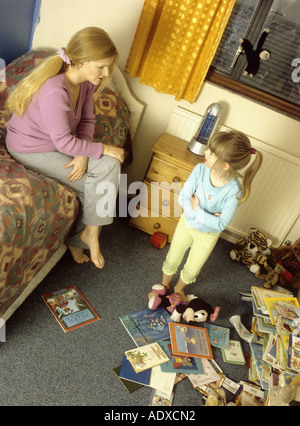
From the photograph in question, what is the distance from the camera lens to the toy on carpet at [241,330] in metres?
A: 2.17

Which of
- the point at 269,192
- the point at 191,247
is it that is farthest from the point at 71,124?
the point at 269,192

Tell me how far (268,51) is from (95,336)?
2230 millimetres

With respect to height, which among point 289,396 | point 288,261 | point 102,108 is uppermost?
point 102,108

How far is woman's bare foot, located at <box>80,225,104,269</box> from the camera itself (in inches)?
84.2

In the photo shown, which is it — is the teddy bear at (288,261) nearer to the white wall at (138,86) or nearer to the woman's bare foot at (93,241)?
the white wall at (138,86)

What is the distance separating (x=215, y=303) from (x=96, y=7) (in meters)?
2.13

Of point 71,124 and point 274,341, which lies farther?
point 71,124

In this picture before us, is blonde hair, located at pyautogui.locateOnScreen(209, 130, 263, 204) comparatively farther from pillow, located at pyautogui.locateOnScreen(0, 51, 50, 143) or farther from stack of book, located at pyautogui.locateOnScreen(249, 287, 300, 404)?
pillow, located at pyautogui.locateOnScreen(0, 51, 50, 143)

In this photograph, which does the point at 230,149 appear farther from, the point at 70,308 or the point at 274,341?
the point at 70,308

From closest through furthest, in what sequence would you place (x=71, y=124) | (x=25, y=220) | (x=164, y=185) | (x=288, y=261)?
(x=25, y=220)
(x=71, y=124)
(x=164, y=185)
(x=288, y=261)

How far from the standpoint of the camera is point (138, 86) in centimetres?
286

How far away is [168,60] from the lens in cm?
261

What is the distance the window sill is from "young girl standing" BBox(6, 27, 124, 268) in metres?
1.05

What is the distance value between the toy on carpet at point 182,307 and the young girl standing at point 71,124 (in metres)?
0.36
